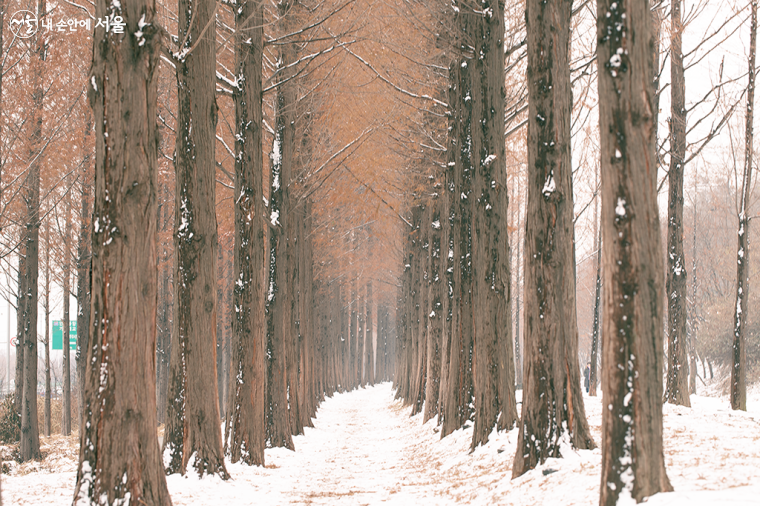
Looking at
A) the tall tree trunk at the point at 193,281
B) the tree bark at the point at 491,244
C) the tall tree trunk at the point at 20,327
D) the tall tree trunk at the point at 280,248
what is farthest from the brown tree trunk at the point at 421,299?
the tall tree trunk at the point at 193,281

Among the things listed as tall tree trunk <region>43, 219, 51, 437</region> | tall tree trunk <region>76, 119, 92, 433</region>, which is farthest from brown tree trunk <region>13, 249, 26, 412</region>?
tall tree trunk <region>43, 219, 51, 437</region>

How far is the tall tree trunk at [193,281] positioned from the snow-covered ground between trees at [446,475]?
1.88 ft

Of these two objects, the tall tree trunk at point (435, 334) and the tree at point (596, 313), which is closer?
the tall tree trunk at point (435, 334)

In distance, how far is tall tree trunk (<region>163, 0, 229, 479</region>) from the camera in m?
8.31

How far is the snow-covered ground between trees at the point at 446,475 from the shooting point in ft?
18.3

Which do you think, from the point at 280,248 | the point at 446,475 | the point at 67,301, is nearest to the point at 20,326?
the point at 67,301

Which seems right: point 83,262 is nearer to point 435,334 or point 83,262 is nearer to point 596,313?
point 435,334

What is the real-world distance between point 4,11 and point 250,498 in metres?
10.2

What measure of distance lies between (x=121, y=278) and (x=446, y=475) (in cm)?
603

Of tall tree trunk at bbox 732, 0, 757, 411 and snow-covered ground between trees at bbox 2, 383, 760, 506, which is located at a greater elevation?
tall tree trunk at bbox 732, 0, 757, 411

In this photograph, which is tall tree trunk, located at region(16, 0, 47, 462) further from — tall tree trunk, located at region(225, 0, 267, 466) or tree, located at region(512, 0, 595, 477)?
tree, located at region(512, 0, 595, 477)

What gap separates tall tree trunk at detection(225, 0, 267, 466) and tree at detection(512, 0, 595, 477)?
15.1 feet

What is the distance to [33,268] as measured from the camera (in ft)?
43.5

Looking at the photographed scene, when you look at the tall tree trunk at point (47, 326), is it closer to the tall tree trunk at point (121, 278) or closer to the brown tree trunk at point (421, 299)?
the brown tree trunk at point (421, 299)
